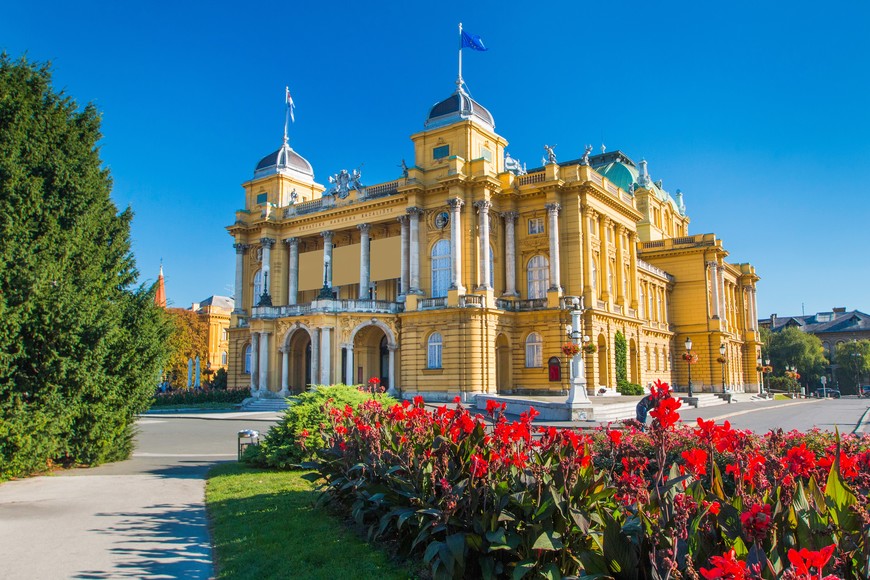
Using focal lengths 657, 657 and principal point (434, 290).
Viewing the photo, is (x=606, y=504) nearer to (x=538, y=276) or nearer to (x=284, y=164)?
(x=538, y=276)

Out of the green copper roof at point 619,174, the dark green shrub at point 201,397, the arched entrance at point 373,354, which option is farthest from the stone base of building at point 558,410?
the green copper roof at point 619,174

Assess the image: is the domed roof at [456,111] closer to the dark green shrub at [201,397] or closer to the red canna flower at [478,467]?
the dark green shrub at [201,397]

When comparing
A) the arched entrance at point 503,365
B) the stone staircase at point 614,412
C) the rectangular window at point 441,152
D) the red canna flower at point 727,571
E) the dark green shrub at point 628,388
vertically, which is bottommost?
the stone staircase at point 614,412

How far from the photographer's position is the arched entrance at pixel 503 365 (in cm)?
4434

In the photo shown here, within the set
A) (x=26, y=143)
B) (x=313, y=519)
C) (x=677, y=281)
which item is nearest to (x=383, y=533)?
(x=313, y=519)

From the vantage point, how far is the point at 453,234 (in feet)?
140

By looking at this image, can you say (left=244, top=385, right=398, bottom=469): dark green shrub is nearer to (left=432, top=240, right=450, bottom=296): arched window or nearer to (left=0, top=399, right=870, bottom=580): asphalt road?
(left=0, top=399, right=870, bottom=580): asphalt road

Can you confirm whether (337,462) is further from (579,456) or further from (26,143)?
(26,143)

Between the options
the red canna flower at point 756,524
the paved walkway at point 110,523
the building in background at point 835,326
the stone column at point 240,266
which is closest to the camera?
the red canna flower at point 756,524

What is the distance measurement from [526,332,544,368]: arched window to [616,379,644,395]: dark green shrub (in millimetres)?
6720

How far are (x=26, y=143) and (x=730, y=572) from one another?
1544cm

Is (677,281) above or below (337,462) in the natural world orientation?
above

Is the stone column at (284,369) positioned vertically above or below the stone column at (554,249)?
below

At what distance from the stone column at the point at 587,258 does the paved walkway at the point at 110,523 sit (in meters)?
30.2
